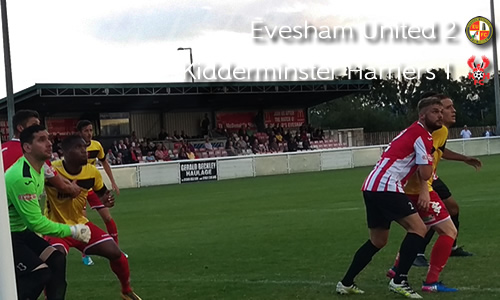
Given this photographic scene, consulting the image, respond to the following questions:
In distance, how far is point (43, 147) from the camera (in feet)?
19.8

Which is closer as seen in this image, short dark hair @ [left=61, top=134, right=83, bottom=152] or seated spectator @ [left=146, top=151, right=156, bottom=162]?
short dark hair @ [left=61, top=134, right=83, bottom=152]

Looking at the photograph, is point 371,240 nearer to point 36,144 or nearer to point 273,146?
point 36,144

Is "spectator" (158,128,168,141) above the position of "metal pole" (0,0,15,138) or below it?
below

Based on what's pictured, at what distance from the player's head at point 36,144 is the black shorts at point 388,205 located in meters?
3.14

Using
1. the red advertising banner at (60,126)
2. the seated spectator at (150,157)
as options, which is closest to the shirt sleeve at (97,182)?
the seated spectator at (150,157)

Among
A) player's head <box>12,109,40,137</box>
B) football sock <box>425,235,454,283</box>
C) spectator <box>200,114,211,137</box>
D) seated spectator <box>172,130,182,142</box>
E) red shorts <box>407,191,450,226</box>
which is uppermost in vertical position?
spectator <box>200,114,211,137</box>

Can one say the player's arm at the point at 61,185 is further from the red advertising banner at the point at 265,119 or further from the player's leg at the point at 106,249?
the red advertising banner at the point at 265,119

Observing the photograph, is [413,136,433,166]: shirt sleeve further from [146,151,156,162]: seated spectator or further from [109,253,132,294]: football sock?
[146,151,156,162]: seated spectator

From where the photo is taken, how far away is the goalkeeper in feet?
19.0

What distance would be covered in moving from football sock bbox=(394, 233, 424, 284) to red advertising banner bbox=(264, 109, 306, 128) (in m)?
43.9

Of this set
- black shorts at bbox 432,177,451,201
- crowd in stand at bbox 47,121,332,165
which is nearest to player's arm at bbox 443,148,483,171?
black shorts at bbox 432,177,451,201

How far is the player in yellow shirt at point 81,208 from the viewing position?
23.6ft

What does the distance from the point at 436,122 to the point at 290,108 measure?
45310mm

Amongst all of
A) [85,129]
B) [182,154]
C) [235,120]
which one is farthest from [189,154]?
[85,129]
